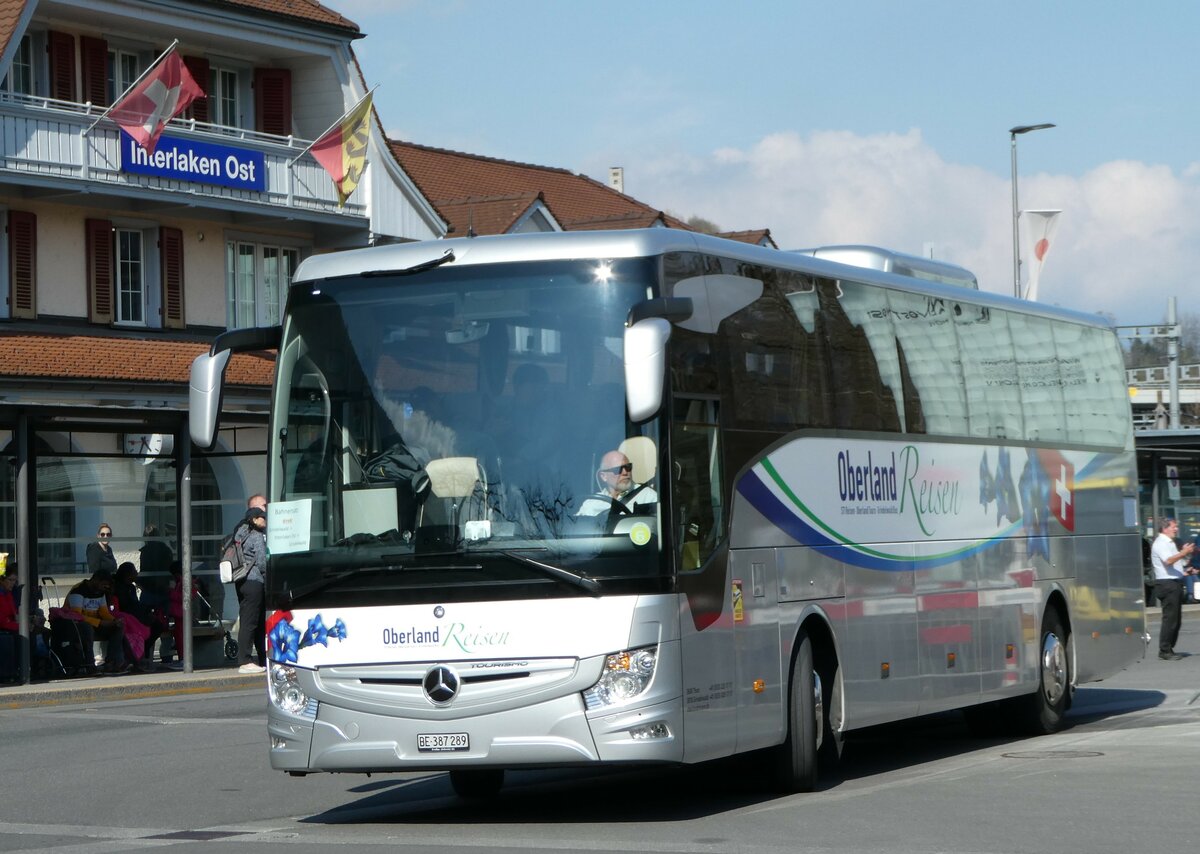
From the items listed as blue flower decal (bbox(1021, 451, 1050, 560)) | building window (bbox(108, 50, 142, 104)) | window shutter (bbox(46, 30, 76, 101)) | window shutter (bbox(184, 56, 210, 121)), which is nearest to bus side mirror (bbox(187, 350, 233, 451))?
blue flower decal (bbox(1021, 451, 1050, 560))

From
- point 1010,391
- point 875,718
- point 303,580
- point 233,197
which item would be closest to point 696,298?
point 303,580

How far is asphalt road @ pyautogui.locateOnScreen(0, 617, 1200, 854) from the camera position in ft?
33.6

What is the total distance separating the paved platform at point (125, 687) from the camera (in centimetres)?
2231

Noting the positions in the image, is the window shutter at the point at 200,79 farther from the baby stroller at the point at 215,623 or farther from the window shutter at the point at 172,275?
the baby stroller at the point at 215,623

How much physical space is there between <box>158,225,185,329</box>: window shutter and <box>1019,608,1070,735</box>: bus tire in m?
20.3

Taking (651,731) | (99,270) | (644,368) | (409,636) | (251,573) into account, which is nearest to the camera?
(644,368)

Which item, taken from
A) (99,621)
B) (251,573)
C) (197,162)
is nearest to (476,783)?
(251,573)

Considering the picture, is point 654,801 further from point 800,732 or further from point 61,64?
point 61,64

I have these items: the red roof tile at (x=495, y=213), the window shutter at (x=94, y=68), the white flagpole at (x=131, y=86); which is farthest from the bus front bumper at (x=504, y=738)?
the red roof tile at (x=495, y=213)

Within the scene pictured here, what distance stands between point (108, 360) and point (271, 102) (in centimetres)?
728

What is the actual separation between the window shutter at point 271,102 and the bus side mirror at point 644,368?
1059 inches

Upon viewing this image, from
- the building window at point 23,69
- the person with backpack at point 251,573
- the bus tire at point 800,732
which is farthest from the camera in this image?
the building window at point 23,69

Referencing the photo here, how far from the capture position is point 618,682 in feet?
34.1

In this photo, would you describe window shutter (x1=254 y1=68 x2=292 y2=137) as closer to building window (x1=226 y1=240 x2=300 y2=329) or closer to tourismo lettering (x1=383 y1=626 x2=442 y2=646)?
building window (x1=226 y1=240 x2=300 y2=329)
